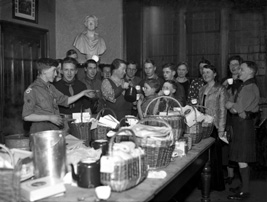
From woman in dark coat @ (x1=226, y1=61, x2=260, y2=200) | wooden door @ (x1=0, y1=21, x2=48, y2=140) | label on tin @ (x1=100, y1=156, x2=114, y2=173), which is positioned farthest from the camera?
wooden door @ (x1=0, y1=21, x2=48, y2=140)

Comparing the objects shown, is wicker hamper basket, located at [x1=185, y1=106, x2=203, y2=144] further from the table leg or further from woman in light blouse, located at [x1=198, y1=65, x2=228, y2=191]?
woman in light blouse, located at [x1=198, y1=65, x2=228, y2=191]

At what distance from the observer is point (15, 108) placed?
609 centimetres

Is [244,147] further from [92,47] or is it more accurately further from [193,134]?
[92,47]

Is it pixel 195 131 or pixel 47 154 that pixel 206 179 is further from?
pixel 47 154

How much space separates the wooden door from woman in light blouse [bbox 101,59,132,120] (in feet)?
7.23

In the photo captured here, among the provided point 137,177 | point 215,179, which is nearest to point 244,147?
point 215,179

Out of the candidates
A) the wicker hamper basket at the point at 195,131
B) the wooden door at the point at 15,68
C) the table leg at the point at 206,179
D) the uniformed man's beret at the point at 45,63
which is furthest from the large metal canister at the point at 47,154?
the wooden door at the point at 15,68

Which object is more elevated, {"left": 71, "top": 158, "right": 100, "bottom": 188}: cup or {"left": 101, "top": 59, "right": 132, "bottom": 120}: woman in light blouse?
{"left": 101, "top": 59, "right": 132, "bottom": 120}: woman in light blouse

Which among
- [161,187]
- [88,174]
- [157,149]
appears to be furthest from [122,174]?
[157,149]

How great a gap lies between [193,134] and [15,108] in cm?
376

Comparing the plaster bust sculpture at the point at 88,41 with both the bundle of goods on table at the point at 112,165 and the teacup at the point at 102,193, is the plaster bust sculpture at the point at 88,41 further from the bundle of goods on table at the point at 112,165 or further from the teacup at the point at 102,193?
the teacup at the point at 102,193

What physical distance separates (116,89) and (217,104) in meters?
1.28

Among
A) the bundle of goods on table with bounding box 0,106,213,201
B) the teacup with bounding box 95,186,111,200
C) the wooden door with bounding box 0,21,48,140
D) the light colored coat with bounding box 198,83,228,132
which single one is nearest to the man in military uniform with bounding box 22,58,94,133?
the bundle of goods on table with bounding box 0,106,213,201

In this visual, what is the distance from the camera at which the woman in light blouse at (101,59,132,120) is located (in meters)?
4.45
